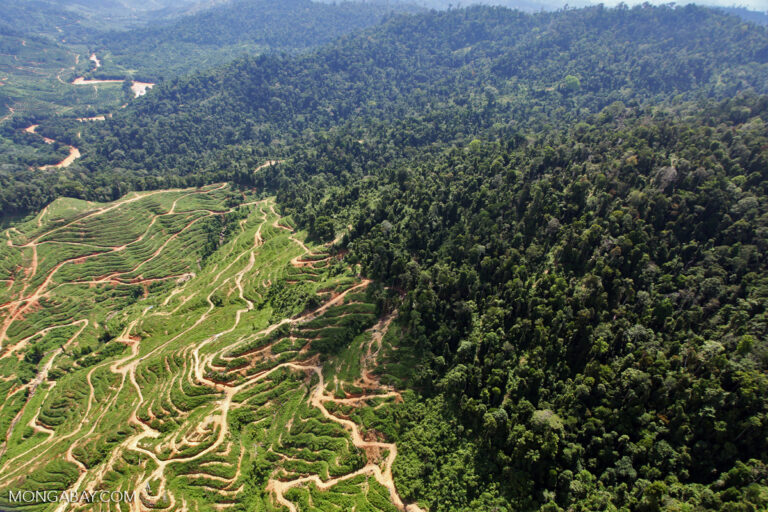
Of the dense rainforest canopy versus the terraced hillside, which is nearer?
the dense rainforest canopy

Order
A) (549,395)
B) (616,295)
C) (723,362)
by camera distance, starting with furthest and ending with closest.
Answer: (616,295)
(549,395)
(723,362)

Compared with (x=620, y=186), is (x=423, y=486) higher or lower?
lower

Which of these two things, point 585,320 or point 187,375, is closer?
point 585,320

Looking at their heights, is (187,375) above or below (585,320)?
below

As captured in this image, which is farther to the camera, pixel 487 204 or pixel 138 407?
pixel 487 204

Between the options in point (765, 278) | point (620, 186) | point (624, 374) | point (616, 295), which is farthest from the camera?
point (620, 186)

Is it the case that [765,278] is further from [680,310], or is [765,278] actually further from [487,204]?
[487,204]

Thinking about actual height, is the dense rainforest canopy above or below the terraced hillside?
above

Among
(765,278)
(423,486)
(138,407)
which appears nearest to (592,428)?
(423,486)
